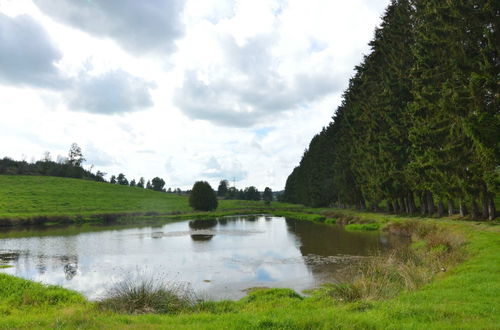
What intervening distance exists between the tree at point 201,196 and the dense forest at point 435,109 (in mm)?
39562

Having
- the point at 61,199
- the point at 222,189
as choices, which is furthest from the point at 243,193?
the point at 61,199

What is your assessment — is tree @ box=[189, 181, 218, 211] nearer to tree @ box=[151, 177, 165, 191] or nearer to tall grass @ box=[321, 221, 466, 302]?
tall grass @ box=[321, 221, 466, 302]

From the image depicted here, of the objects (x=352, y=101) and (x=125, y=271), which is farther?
(x=352, y=101)

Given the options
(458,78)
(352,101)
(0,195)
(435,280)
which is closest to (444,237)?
(435,280)

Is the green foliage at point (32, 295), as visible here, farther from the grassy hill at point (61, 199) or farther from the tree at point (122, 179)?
the tree at point (122, 179)

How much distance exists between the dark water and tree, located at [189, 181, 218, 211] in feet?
149

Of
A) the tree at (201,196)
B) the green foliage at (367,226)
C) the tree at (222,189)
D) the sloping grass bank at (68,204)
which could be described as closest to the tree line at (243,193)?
the tree at (222,189)

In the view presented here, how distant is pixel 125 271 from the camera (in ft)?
64.5

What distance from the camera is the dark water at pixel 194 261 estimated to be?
56.1 feet

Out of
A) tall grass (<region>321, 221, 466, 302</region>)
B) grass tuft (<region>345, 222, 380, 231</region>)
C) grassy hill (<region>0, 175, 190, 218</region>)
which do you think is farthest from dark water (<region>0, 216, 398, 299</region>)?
grassy hill (<region>0, 175, 190, 218</region>)

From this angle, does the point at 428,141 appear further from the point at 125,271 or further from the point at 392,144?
the point at 125,271

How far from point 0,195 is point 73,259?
5486cm

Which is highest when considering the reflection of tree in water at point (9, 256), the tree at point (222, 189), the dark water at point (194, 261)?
the tree at point (222, 189)

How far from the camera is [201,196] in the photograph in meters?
80.5
